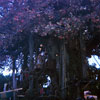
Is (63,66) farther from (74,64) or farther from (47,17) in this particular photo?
(47,17)

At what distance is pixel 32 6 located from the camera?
10.0m

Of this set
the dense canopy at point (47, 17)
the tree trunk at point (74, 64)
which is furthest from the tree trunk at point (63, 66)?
the dense canopy at point (47, 17)

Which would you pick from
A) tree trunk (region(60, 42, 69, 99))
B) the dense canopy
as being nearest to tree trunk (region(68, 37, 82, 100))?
tree trunk (region(60, 42, 69, 99))

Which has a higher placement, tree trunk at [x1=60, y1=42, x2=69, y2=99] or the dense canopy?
the dense canopy

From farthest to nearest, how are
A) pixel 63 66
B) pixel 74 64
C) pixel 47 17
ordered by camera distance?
pixel 74 64
pixel 63 66
pixel 47 17

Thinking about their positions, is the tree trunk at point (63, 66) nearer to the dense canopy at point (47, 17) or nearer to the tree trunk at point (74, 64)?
the tree trunk at point (74, 64)

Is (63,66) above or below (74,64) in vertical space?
below

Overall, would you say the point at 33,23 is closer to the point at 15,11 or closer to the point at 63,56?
the point at 15,11

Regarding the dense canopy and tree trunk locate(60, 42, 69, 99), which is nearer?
the dense canopy

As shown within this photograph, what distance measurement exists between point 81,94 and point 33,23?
4.26 metres

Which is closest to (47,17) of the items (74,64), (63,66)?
(63,66)

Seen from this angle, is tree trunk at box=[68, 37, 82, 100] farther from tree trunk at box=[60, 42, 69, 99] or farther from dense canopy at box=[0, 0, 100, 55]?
dense canopy at box=[0, 0, 100, 55]

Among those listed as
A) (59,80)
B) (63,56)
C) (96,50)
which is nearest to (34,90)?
(59,80)

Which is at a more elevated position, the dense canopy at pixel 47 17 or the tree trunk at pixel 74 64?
the dense canopy at pixel 47 17
